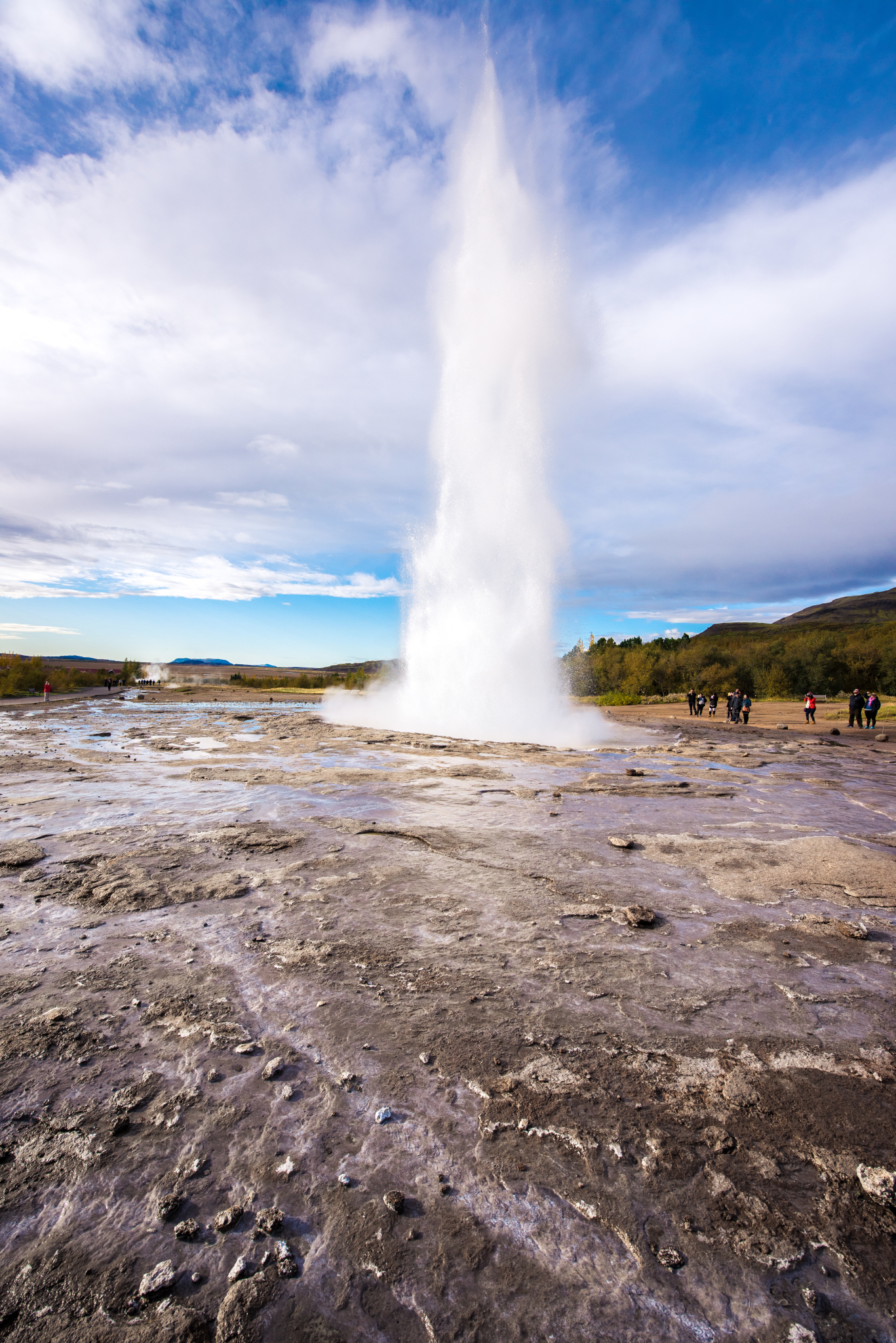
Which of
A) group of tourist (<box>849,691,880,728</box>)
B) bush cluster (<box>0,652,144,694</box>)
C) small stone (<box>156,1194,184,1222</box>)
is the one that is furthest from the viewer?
bush cluster (<box>0,652,144,694</box>)

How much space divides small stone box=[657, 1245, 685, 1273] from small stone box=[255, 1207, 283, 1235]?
4.28 ft

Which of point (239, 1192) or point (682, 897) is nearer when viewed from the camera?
point (239, 1192)

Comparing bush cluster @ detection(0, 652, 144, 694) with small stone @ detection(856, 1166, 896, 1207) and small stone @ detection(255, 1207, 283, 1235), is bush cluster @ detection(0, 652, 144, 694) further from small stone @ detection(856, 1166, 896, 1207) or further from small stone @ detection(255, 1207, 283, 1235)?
small stone @ detection(856, 1166, 896, 1207)

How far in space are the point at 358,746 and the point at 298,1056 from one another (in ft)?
41.1

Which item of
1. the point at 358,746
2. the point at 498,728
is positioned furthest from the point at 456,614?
the point at 358,746

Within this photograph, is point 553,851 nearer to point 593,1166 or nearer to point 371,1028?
point 371,1028

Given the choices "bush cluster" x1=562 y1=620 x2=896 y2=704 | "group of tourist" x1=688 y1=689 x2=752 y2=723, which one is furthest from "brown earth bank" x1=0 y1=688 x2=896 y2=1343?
"bush cluster" x1=562 y1=620 x2=896 y2=704

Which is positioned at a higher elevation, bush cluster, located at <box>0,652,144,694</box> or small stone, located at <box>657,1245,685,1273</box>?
bush cluster, located at <box>0,652,144,694</box>

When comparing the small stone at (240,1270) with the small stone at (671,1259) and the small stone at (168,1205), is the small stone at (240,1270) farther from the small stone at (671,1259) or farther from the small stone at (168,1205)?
the small stone at (671,1259)

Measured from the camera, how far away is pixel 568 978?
366 cm

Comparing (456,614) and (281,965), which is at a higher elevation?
(456,614)

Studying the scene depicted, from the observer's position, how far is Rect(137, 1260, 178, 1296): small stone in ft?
5.77

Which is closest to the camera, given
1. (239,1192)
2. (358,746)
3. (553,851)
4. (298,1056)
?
(239,1192)

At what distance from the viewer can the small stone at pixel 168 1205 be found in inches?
79.5
